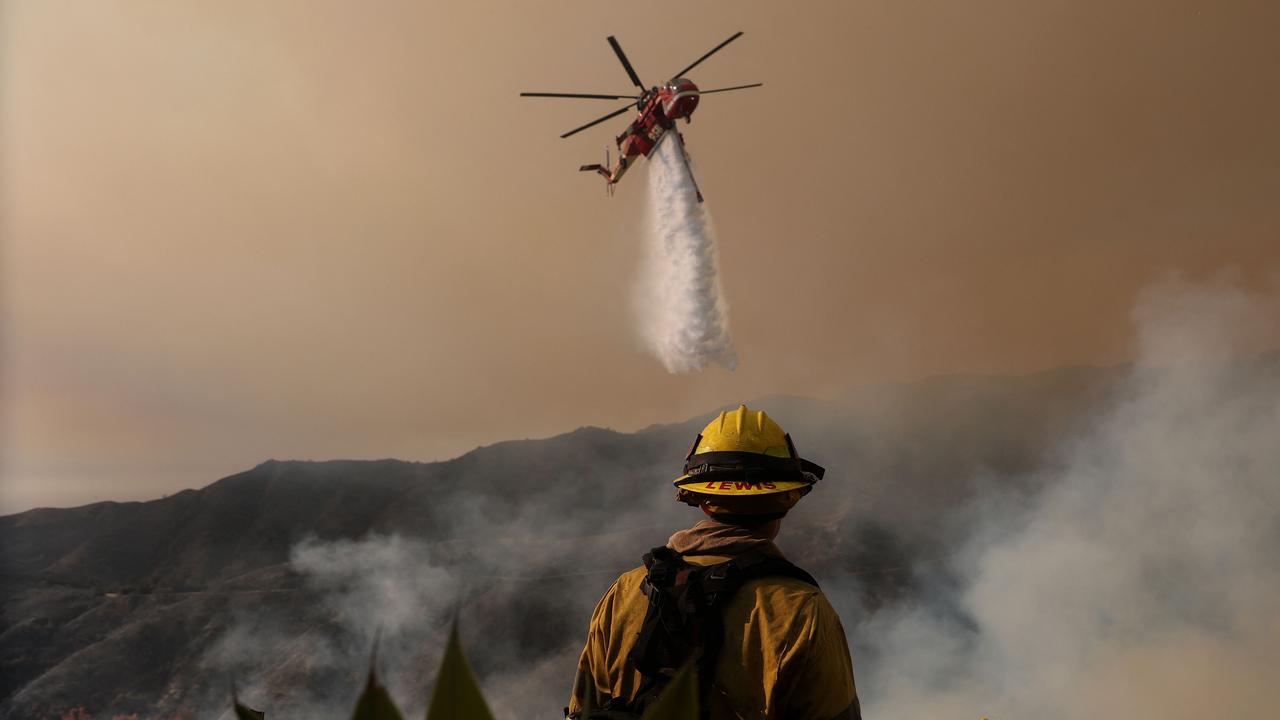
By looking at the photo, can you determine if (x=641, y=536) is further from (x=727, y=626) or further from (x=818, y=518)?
(x=727, y=626)

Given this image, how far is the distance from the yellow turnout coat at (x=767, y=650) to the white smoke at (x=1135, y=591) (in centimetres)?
2156

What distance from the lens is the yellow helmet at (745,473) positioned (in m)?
3.18

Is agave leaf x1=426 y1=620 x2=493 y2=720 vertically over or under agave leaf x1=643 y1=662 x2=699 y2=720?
over

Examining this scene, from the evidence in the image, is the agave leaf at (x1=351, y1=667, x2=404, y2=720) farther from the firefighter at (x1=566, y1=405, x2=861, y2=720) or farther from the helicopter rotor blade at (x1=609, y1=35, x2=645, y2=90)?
the helicopter rotor blade at (x1=609, y1=35, x2=645, y2=90)

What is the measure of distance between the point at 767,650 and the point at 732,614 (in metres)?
0.20

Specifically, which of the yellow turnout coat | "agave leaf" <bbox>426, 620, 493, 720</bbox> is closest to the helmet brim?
the yellow turnout coat

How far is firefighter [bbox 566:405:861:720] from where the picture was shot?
275 cm

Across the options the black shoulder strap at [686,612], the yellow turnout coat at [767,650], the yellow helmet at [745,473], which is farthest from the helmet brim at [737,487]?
the black shoulder strap at [686,612]

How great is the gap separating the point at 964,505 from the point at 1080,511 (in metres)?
4.79

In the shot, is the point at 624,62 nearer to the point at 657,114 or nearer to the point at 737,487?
the point at 657,114

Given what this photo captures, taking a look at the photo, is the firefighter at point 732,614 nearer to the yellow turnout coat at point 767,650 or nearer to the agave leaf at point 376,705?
the yellow turnout coat at point 767,650

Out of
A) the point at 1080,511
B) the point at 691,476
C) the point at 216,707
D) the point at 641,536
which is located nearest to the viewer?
the point at 691,476

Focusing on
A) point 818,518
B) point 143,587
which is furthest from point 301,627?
point 818,518

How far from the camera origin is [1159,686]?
20.6m
